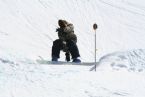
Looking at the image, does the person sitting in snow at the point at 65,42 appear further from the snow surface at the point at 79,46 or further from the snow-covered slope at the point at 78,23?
the snow-covered slope at the point at 78,23

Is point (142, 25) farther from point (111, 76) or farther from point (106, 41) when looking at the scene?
point (111, 76)

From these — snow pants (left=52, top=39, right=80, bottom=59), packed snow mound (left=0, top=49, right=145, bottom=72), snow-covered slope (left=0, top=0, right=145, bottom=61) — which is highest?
snow-covered slope (left=0, top=0, right=145, bottom=61)

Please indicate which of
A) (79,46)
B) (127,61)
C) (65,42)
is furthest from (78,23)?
(127,61)

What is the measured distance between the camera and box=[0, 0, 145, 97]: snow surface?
8.53 meters

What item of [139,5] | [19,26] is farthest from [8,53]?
[139,5]

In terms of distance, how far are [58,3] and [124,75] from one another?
46.9 feet

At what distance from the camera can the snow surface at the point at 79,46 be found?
8.53 metres

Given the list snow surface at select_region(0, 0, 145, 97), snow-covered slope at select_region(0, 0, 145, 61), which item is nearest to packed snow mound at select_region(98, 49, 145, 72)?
snow surface at select_region(0, 0, 145, 97)

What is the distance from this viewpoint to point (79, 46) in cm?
2022

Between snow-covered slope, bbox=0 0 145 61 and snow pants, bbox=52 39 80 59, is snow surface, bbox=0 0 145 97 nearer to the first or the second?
snow-covered slope, bbox=0 0 145 61

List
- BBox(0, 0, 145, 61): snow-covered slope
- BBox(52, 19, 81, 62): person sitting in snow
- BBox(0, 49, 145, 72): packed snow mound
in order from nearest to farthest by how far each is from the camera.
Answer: BBox(0, 49, 145, 72): packed snow mound → BBox(52, 19, 81, 62): person sitting in snow → BBox(0, 0, 145, 61): snow-covered slope

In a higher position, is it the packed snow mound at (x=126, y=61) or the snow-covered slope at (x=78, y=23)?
the snow-covered slope at (x=78, y=23)

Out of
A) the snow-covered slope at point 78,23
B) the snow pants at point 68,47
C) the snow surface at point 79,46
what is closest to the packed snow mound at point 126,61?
the snow surface at point 79,46

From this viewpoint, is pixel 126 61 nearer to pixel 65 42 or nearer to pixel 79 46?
pixel 65 42
